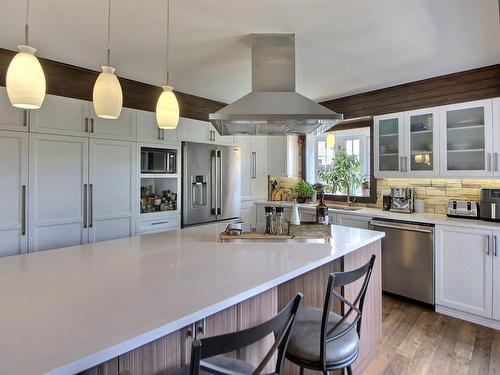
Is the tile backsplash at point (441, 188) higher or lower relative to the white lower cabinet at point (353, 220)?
higher

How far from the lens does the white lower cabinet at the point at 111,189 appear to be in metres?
2.79

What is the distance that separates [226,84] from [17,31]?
1.90 meters

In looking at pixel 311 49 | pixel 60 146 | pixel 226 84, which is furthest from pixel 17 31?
pixel 311 49

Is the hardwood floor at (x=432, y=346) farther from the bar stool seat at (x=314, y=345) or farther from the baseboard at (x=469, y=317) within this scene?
the bar stool seat at (x=314, y=345)

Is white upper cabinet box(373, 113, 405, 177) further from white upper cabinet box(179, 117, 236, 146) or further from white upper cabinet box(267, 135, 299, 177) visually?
white upper cabinet box(179, 117, 236, 146)

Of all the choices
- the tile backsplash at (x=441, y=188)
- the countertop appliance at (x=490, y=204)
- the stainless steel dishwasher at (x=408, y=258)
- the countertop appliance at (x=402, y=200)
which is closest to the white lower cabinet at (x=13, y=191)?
the stainless steel dishwasher at (x=408, y=258)

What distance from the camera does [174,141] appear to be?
3.44 m

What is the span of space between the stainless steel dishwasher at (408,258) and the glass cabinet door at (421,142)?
65 centimetres

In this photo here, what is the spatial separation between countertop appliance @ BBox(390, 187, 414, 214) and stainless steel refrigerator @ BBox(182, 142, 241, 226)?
6.71ft

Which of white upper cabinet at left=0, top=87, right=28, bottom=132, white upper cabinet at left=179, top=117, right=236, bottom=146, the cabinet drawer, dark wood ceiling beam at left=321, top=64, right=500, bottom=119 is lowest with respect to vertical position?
the cabinet drawer

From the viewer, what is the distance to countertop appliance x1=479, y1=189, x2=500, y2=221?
2625 mm

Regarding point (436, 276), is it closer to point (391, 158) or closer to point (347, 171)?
point (391, 158)

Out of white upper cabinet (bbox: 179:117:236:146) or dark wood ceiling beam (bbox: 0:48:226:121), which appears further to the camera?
white upper cabinet (bbox: 179:117:236:146)

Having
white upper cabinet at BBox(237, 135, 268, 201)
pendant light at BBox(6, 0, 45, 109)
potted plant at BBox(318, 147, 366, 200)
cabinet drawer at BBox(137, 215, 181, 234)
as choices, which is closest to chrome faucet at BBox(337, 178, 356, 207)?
potted plant at BBox(318, 147, 366, 200)
